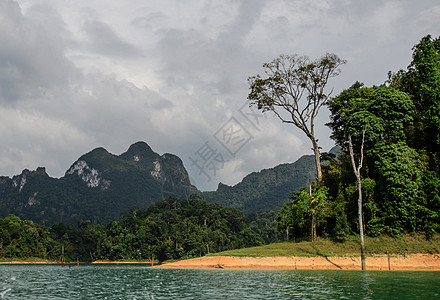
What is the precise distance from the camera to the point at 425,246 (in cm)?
3781

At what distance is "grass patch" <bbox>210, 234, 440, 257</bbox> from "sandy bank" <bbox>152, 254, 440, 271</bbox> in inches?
26.2

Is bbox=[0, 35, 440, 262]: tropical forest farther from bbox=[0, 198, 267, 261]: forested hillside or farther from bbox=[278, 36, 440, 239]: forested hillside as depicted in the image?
bbox=[0, 198, 267, 261]: forested hillside

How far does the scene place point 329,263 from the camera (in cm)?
3816

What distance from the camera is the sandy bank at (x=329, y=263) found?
119 ft

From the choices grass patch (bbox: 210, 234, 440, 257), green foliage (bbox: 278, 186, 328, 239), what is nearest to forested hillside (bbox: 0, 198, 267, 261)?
green foliage (bbox: 278, 186, 328, 239)

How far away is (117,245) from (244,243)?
1577 inches

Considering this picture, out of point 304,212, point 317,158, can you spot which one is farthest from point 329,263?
point 317,158

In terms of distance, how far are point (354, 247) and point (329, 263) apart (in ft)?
13.2

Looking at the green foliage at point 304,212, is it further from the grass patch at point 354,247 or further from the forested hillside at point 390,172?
the grass patch at point 354,247

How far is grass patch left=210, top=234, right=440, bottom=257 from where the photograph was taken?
37956 mm

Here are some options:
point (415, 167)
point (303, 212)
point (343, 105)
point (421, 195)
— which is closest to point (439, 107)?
point (415, 167)

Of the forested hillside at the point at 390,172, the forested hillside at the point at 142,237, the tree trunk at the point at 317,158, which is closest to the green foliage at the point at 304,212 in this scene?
the forested hillside at the point at 390,172

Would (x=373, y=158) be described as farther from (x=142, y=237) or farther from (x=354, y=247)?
(x=142, y=237)

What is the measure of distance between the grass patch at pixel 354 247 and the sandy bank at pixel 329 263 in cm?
67
